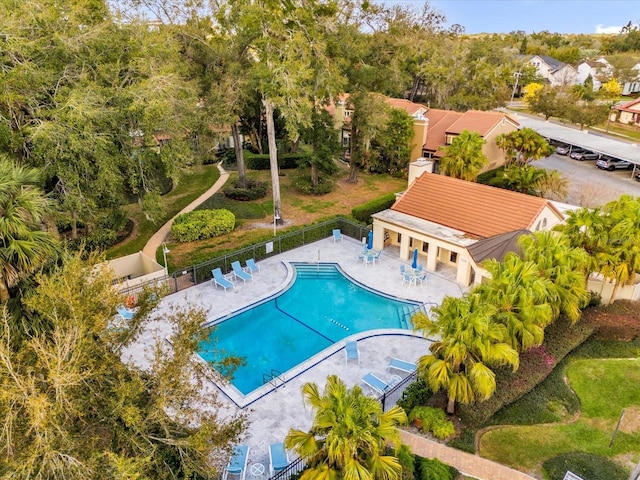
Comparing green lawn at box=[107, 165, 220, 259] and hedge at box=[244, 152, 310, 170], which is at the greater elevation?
hedge at box=[244, 152, 310, 170]

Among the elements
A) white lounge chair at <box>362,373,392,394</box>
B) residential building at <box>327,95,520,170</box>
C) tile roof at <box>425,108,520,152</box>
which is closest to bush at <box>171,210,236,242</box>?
white lounge chair at <box>362,373,392,394</box>

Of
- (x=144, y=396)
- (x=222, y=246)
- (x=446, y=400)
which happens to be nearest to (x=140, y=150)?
(x=222, y=246)

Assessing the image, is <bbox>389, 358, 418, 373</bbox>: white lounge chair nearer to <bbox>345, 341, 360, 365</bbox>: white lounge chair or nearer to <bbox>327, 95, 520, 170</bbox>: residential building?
<bbox>345, 341, 360, 365</bbox>: white lounge chair

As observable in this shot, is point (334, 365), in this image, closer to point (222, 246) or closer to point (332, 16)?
point (222, 246)

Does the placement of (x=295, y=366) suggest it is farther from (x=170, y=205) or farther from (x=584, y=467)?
(x=170, y=205)

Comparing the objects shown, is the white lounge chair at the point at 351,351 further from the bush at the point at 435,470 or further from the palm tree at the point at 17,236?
the palm tree at the point at 17,236
